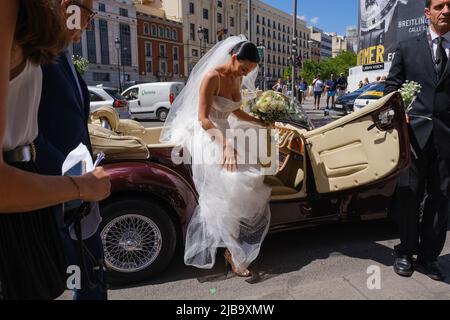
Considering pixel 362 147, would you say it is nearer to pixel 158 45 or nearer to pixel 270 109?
pixel 270 109

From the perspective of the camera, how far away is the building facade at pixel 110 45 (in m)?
50.4

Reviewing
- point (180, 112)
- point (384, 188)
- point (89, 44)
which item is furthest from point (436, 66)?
point (89, 44)

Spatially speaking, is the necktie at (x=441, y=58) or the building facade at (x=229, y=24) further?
the building facade at (x=229, y=24)

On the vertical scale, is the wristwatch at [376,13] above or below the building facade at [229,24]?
below

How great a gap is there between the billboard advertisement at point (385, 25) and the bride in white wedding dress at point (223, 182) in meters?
20.4

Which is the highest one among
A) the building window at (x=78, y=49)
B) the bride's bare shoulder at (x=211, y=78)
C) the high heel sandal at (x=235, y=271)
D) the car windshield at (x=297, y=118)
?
the building window at (x=78, y=49)

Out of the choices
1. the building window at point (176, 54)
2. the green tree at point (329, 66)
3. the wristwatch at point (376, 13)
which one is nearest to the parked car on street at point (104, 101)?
the wristwatch at point (376, 13)

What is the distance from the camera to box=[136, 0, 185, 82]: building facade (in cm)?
5753

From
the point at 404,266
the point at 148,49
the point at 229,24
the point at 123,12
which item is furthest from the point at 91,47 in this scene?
the point at 404,266

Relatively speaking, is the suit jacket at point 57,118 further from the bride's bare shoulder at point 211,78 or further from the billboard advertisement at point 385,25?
the billboard advertisement at point 385,25

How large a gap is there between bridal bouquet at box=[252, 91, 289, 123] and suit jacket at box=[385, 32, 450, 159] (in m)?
0.90

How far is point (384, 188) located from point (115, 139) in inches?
97.4

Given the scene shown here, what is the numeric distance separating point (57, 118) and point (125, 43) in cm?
5761
